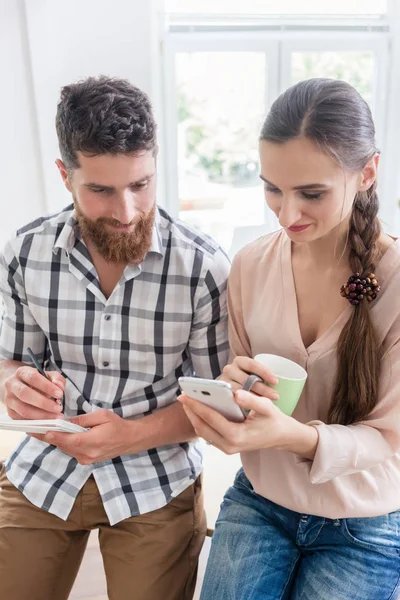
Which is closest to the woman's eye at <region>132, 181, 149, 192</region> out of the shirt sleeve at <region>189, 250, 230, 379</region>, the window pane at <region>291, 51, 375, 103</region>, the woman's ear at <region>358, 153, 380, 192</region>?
the shirt sleeve at <region>189, 250, 230, 379</region>

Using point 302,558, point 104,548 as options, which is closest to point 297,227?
point 302,558

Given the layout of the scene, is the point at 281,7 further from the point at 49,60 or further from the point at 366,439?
the point at 366,439

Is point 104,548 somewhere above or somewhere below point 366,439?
below

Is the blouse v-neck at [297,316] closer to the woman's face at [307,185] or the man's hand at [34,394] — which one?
the woman's face at [307,185]

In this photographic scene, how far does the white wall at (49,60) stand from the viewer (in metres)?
2.03

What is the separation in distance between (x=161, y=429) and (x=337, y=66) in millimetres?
1900

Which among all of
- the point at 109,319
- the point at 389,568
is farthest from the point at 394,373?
the point at 109,319

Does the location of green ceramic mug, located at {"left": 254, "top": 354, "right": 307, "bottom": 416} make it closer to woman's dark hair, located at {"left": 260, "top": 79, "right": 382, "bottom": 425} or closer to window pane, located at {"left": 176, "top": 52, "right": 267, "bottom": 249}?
woman's dark hair, located at {"left": 260, "top": 79, "right": 382, "bottom": 425}

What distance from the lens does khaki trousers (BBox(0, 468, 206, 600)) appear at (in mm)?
1253

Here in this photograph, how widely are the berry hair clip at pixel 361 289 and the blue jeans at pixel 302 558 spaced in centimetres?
43

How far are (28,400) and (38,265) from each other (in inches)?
12.5

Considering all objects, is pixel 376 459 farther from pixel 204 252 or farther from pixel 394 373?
pixel 204 252

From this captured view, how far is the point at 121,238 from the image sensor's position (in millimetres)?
1247

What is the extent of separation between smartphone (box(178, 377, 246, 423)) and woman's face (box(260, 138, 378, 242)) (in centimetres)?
34
